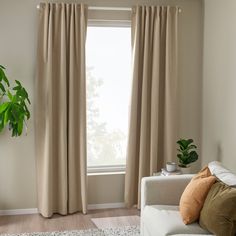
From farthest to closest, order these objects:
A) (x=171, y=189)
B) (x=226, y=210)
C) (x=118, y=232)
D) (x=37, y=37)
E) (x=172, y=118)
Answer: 1. (x=172, y=118)
2. (x=37, y=37)
3. (x=118, y=232)
4. (x=171, y=189)
5. (x=226, y=210)

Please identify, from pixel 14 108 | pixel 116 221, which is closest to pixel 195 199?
pixel 116 221

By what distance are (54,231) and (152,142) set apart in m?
1.40

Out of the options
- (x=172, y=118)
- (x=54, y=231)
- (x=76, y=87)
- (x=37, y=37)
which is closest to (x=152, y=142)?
(x=172, y=118)

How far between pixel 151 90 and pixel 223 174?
5.34 feet

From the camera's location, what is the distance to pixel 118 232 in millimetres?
3691

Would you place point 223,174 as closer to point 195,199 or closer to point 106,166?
point 195,199

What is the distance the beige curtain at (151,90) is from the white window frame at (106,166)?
0.18 m

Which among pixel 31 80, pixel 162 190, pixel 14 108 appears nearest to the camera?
pixel 162 190

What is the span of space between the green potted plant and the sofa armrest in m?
1.38

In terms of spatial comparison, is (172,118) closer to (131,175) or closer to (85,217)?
(131,175)

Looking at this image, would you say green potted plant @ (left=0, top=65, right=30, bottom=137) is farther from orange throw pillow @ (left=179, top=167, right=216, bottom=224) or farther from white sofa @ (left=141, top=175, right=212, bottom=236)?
orange throw pillow @ (left=179, top=167, right=216, bottom=224)

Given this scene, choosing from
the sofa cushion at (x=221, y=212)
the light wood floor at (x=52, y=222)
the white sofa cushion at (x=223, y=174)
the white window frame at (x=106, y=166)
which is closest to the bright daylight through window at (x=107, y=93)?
the white window frame at (x=106, y=166)

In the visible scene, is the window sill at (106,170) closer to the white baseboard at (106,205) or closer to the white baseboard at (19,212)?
the white baseboard at (106,205)

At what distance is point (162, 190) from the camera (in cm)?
323
